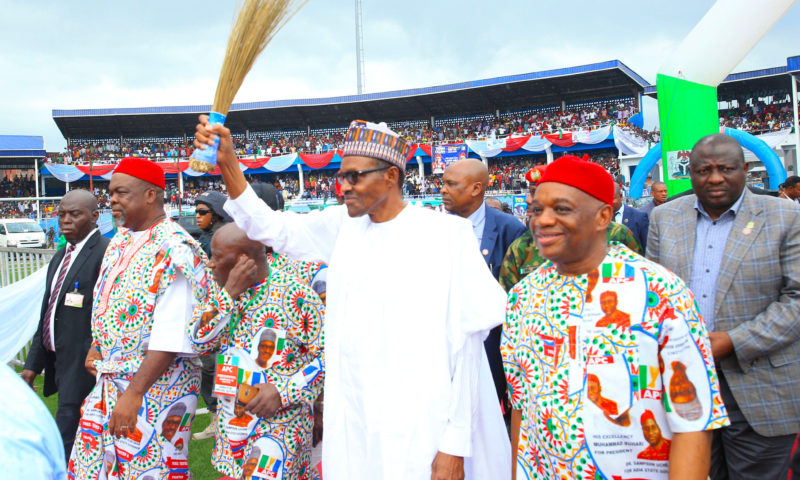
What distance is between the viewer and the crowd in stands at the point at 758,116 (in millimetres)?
26848

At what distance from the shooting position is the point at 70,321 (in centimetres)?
362

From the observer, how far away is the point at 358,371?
215 cm

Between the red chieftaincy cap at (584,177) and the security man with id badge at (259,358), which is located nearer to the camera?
the red chieftaincy cap at (584,177)

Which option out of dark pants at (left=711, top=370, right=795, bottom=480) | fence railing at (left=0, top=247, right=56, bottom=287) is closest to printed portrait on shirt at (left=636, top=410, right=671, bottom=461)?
dark pants at (left=711, top=370, right=795, bottom=480)

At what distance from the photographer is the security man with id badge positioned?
2.64m

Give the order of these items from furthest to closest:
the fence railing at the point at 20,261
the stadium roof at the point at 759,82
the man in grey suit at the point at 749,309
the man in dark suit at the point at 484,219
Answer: the stadium roof at the point at 759,82 → the fence railing at the point at 20,261 → the man in dark suit at the point at 484,219 → the man in grey suit at the point at 749,309

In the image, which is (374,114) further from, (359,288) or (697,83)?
(359,288)

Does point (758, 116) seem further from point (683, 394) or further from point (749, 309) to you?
point (683, 394)

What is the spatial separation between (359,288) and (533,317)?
0.71 m

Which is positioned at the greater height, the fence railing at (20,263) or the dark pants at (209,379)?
the fence railing at (20,263)

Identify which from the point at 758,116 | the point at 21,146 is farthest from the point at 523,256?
the point at 21,146

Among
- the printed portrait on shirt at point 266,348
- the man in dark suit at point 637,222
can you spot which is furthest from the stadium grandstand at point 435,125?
the printed portrait on shirt at point 266,348

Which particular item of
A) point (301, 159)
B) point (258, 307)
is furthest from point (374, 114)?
point (258, 307)

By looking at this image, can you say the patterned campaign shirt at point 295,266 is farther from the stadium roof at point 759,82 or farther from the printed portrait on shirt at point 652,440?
the stadium roof at point 759,82
